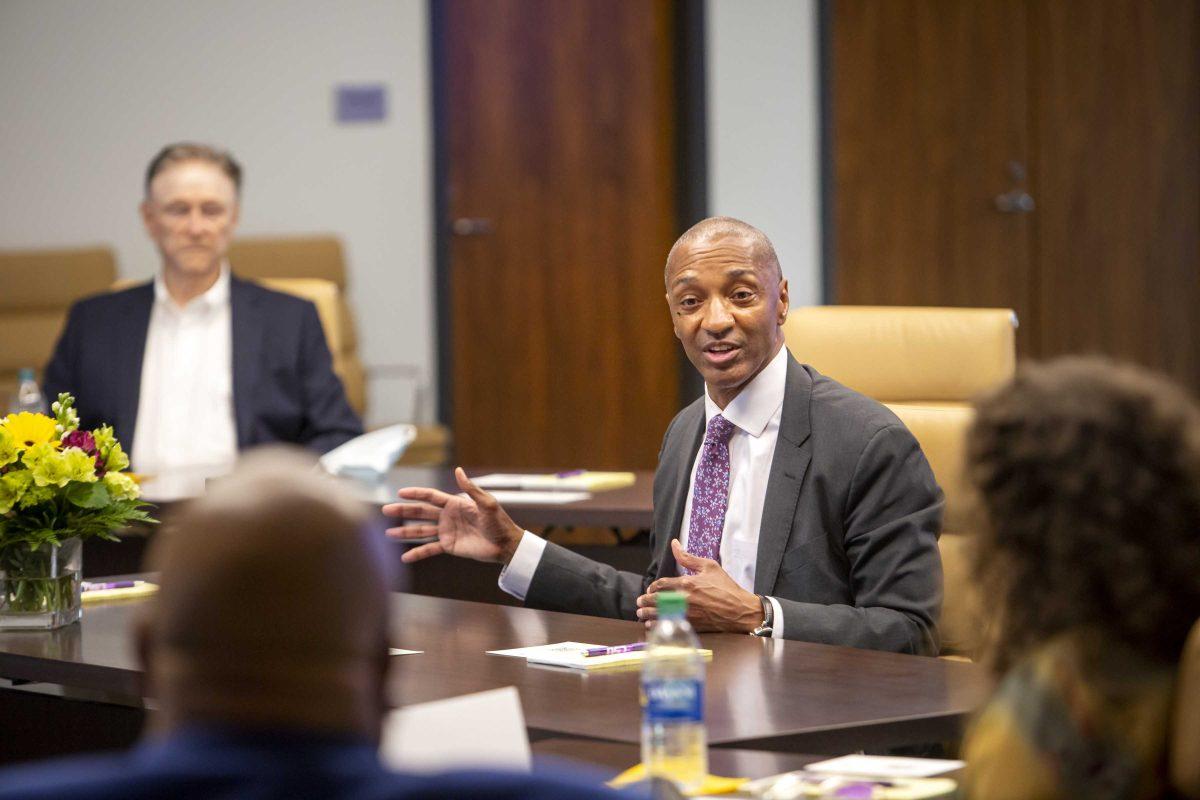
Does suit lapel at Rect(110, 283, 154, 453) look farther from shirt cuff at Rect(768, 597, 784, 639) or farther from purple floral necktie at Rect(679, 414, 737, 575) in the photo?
shirt cuff at Rect(768, 597, 784, 639)

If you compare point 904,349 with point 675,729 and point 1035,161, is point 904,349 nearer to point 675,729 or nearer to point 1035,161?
point 675,729

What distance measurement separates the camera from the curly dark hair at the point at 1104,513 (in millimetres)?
1282

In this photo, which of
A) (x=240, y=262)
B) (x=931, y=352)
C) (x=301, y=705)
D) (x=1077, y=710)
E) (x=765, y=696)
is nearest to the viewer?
(x=301, y=705)

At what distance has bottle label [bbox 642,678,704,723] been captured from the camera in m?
1.75

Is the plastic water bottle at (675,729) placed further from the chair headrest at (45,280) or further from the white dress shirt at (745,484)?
the chair headrest at (45,280)

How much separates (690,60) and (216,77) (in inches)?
80.3

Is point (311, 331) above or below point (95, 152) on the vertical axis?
below

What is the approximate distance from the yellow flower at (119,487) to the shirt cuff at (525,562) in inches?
24.6

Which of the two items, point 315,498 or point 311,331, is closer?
point 315,498

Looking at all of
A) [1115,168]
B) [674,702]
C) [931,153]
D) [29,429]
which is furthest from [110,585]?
[1115,168]

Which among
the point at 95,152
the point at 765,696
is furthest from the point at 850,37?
the point at 765,696

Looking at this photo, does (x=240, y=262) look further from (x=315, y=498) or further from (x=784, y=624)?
(x=315, y=498)

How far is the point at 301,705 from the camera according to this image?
95 cm

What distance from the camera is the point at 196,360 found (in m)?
4.86
